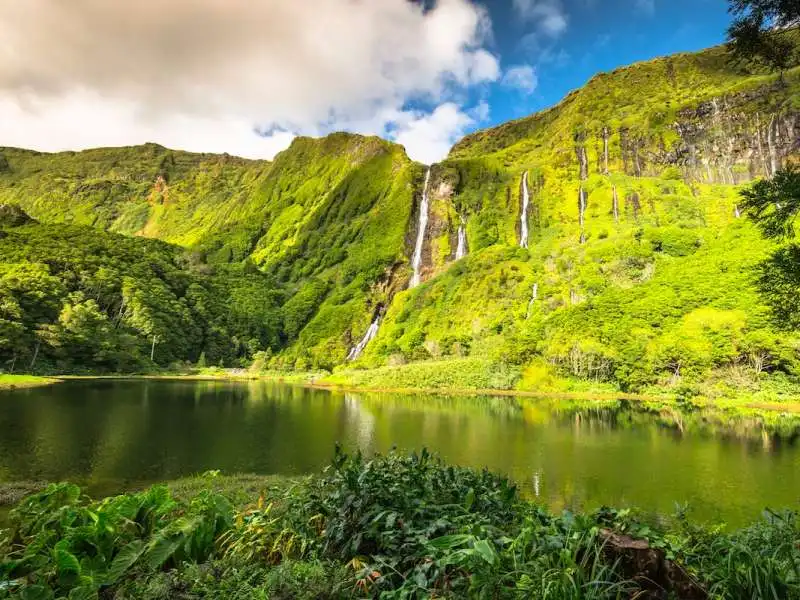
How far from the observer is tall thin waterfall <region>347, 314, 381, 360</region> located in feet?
456

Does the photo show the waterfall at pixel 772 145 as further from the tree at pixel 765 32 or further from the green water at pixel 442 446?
the tree at pixel 765 32

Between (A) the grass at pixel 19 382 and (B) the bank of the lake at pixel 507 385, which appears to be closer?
(A) the grass at pixel 19 382

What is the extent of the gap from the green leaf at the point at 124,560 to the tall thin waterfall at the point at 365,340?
131 meters

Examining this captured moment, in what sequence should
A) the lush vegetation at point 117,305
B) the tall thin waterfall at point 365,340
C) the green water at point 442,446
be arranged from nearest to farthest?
the green water at point 442,446, the lush vegetation at point 117,305, the tall thin waterfall at point 365,340

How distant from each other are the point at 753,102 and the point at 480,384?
136713mm

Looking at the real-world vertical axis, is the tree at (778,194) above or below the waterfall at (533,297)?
below

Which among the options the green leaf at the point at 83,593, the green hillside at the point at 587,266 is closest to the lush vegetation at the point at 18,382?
the green hillside at the point at 587,266

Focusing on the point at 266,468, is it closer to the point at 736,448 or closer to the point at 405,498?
the point at 405,498

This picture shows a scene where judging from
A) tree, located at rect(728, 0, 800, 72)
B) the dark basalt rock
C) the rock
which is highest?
the dark basalt rock

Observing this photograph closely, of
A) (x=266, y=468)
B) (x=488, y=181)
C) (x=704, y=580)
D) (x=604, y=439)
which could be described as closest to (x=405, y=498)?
(x=704, y=580)

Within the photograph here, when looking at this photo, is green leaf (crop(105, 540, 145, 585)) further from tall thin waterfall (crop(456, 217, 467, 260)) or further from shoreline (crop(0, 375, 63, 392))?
tall thin waterfall (crop(456, 217, 467, 260))

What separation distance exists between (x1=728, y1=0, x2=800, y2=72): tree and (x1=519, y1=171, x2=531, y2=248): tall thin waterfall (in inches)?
5558

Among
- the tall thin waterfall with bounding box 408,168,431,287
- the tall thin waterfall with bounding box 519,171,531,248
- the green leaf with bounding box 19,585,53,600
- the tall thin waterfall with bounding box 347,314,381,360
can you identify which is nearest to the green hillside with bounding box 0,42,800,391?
the tall thin waterfall with bounding box 519,171,531,248

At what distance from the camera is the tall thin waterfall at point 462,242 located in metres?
160
